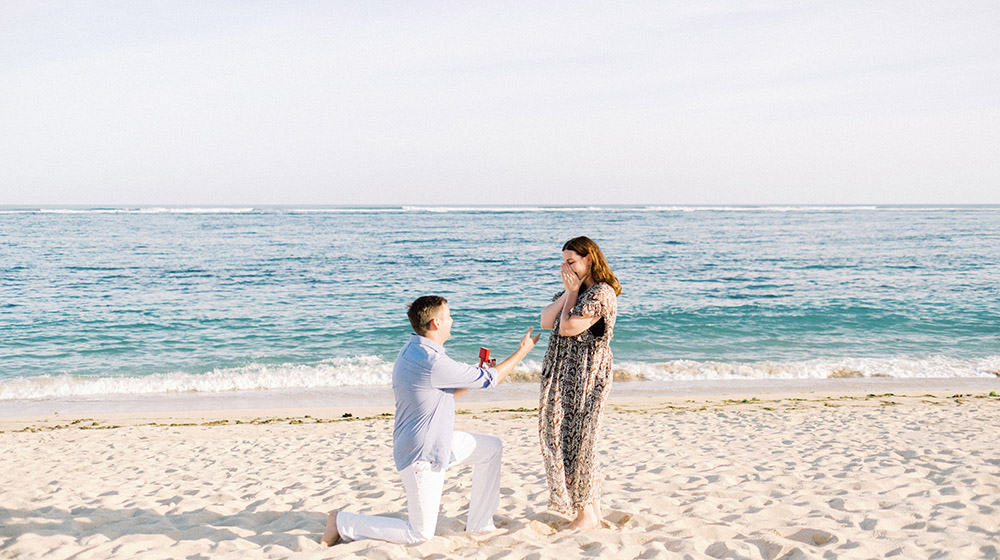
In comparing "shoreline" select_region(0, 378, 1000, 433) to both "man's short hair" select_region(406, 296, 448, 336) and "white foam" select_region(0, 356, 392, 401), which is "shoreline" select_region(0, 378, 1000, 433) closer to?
"white foam" select_region(0, 356, 392, 401)

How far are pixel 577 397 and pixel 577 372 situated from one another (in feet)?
0.55

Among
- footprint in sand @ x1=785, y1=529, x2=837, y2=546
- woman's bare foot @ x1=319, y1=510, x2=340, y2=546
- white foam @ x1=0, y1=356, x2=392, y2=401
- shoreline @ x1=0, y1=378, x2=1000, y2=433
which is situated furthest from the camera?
white foam @ x1=0, y1=356, x2=392, y2=401

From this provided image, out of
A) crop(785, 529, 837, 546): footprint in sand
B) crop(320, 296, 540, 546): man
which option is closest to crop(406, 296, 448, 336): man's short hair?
crop(320, 296, 540, 546): man

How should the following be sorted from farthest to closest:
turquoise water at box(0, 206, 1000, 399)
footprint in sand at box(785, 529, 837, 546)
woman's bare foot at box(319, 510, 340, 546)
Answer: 1. turquoise water at box(0, 206, 1000, 399)
2. woman's bare foot at box(319, 510, 340, 546)
3. footprint in sand at box(785, 529, 837, 546)

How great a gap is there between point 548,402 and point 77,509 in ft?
14.0

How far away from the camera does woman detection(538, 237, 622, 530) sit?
13.4 ft

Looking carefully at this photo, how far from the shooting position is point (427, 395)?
3.96 metres

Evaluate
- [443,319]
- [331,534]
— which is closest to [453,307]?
[331,534]

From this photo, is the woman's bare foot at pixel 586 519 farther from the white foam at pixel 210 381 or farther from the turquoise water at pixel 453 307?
the turquoise water at pixel 453 307

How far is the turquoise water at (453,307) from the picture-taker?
14.0 m

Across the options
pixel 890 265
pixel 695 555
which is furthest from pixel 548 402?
pixel 890 265

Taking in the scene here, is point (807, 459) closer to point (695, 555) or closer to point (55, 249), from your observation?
point (695, 555)

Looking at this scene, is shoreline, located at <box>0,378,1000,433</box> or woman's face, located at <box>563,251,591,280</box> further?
shoreline, located at <box>0,378,1000,433</box>

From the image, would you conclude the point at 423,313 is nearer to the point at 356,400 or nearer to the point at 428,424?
the point at 428,424
